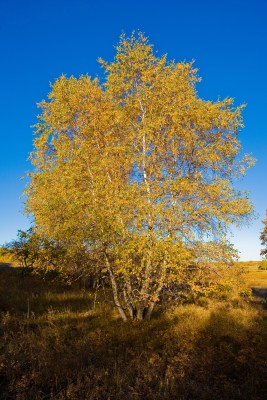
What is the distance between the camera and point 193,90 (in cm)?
1547

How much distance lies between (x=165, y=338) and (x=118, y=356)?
7.96 feet

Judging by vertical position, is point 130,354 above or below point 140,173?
below

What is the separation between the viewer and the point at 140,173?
1474cm

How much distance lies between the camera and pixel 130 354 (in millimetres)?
10867

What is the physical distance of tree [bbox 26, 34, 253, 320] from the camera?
12727 millimetres

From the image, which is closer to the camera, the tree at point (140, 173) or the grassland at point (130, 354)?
the grassland at point (130, 354)

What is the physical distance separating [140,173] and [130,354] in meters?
7.20

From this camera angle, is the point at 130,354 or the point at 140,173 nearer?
the point at 130,354

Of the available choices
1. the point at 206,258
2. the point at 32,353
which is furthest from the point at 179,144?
the point at 32,353

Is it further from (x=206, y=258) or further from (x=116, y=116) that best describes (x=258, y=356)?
(x=116, y=116)

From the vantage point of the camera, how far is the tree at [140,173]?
1273cm

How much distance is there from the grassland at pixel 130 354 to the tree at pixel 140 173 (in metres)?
1.73

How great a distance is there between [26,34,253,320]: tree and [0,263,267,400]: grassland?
173 centimetres

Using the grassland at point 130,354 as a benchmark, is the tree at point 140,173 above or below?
above
